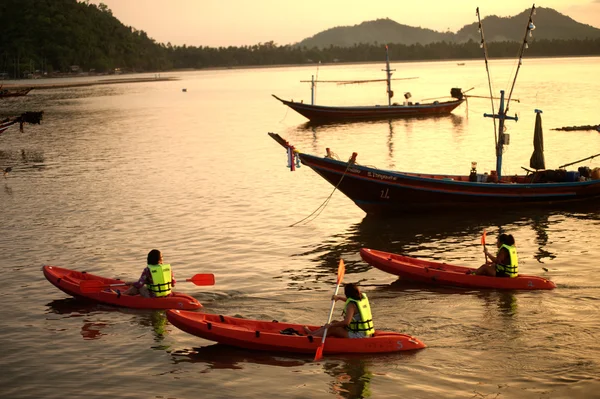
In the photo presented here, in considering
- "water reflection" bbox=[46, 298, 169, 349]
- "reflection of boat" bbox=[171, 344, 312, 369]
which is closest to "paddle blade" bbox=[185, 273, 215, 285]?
"water reflection" bbox=[46, 298, 169, 349]

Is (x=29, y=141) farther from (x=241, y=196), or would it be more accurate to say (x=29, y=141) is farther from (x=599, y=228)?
(x=599, y=228)

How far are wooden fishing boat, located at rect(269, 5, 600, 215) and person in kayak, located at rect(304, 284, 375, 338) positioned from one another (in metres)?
12.2

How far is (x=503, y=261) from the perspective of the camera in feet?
59.0

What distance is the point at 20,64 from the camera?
18138 cm

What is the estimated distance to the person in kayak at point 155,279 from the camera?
663 inches

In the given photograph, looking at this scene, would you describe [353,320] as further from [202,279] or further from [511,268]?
[511,268]

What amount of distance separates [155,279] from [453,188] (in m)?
13.6

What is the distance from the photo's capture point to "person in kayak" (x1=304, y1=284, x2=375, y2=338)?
1400cm

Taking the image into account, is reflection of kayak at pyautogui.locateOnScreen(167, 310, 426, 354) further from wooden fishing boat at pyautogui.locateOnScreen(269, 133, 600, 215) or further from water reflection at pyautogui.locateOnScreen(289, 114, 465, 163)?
water reflection at pyautogui.locateOnScreen(289, 114, 465, 163)

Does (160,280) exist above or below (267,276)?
above

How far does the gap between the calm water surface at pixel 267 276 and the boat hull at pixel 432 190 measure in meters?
0.54

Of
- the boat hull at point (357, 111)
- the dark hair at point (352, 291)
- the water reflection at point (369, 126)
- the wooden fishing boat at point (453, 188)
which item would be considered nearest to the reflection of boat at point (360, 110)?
the boat hull at point (357, 111)

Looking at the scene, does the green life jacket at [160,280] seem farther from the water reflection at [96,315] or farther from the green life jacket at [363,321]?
the green life jacket at [363,321]

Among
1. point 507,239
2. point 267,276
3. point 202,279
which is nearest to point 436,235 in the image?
point 267,276
